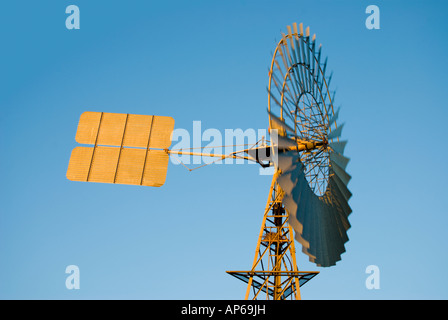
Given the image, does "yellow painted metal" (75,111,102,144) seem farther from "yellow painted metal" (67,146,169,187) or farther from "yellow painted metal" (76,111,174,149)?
"yellow painted metal" (67,146,169,187)

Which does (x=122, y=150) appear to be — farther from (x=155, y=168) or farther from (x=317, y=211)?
(x=317, y=211)

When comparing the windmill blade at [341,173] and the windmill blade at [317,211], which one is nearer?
the windmill blade at [317,211]

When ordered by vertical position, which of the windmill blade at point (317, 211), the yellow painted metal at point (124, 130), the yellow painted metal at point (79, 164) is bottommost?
the windmill blade at point (317, 211)

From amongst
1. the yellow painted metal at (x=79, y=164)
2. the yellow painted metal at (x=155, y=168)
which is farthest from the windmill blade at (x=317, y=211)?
the yellow painted metal at (x=79, y=164)

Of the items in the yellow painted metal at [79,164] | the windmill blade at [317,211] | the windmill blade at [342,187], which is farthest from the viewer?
the windmill blade at [342,187]

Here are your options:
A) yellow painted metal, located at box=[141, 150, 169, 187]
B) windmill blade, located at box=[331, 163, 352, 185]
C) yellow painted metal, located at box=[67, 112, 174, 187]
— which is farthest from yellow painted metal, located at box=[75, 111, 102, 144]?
windmill blade, located at box=[331, 163, 352, 185]

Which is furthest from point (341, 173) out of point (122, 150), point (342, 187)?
point (122, 150)

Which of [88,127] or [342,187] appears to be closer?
[88,127]

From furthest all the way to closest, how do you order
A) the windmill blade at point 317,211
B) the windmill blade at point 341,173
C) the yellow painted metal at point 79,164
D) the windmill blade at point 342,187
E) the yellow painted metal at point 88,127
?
the windmill blade at point 342,187, the windmill blade at point 341,173, the yellow painted metal at point 88,127, the yellow painted metal at point 79,164, the windmill blade at point 317,211

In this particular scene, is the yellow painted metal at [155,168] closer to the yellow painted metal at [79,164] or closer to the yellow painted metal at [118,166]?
the yellow painted metal at [118,166]
